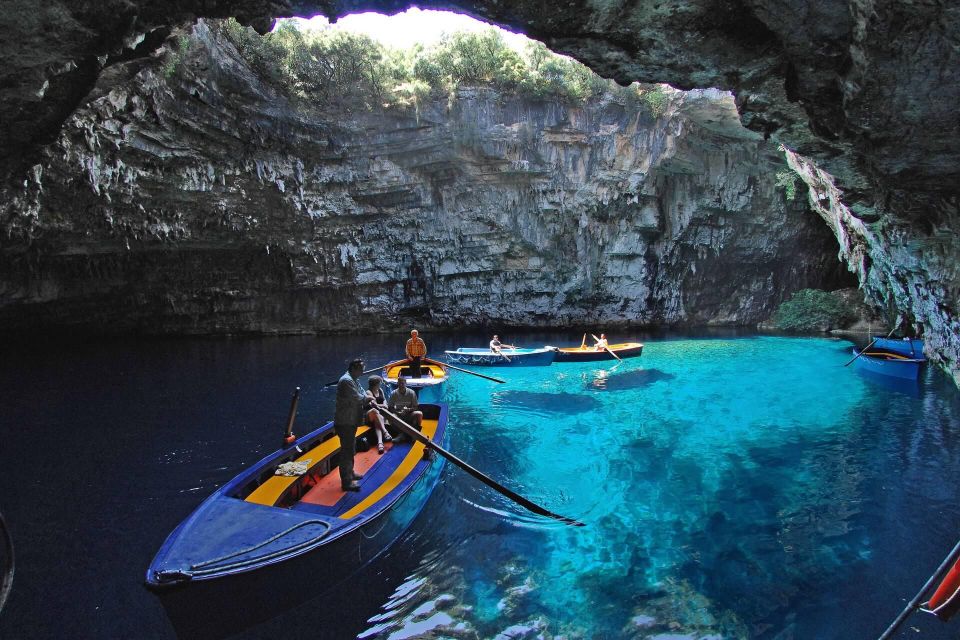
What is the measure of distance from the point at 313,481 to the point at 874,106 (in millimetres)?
8175

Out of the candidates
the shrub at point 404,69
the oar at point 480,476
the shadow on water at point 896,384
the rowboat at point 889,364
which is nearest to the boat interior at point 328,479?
the oar at point 480,476

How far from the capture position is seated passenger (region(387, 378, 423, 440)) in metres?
8.23

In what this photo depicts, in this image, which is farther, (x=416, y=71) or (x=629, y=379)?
(x=416, y=71)

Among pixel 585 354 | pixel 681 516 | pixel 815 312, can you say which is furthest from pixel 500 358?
pixel 815 312

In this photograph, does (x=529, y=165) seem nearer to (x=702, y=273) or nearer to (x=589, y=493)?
(x=702, y=273)

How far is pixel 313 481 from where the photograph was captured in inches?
265

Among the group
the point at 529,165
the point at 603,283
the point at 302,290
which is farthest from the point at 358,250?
the point at 603,283

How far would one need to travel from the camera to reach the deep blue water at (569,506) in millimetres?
4895

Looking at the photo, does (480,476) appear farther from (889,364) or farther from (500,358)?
(889,364)

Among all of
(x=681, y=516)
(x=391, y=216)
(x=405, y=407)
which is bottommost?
(x=681, y=516)

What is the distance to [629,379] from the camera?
53.2ft

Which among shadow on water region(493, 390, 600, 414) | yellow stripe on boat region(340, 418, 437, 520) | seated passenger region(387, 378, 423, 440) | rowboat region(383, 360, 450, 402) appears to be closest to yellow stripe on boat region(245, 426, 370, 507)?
yellow stripe on boat region(340, 418, 437, 520)

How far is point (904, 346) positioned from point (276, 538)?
2172 centimetres

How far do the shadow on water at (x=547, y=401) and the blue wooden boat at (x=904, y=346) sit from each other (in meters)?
12.7
